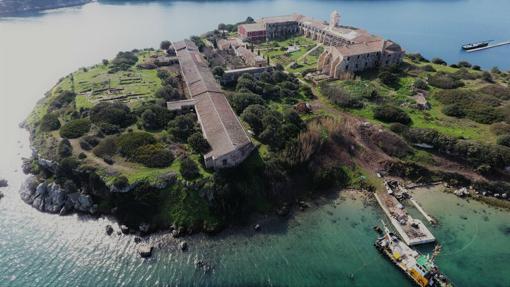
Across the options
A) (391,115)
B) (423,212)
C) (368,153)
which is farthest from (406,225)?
(391,115)

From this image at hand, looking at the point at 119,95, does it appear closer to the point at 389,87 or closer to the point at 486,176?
the point at 389,87

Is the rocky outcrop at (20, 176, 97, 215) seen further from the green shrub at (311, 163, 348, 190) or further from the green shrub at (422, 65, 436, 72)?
the green shrub at (422, 65, 436, 72)

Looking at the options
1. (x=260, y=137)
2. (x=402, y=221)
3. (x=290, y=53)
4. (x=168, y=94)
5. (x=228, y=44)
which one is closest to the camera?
(x=402, y=221)

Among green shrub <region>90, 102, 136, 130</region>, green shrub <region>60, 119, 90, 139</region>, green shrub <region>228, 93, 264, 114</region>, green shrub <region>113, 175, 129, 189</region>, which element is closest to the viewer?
green shrub <region>113, 175, 129, 189</region>

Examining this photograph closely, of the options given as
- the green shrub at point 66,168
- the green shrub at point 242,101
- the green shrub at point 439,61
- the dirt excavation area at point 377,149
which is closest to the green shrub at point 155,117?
the green shrub at point 242,101

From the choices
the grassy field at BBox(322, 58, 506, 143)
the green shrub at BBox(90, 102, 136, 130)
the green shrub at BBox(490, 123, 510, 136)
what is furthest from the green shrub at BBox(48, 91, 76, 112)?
the green shrub at BBox(490, 123, 510, 136)

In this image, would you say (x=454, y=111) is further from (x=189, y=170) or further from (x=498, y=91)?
(x=189, y=170)
